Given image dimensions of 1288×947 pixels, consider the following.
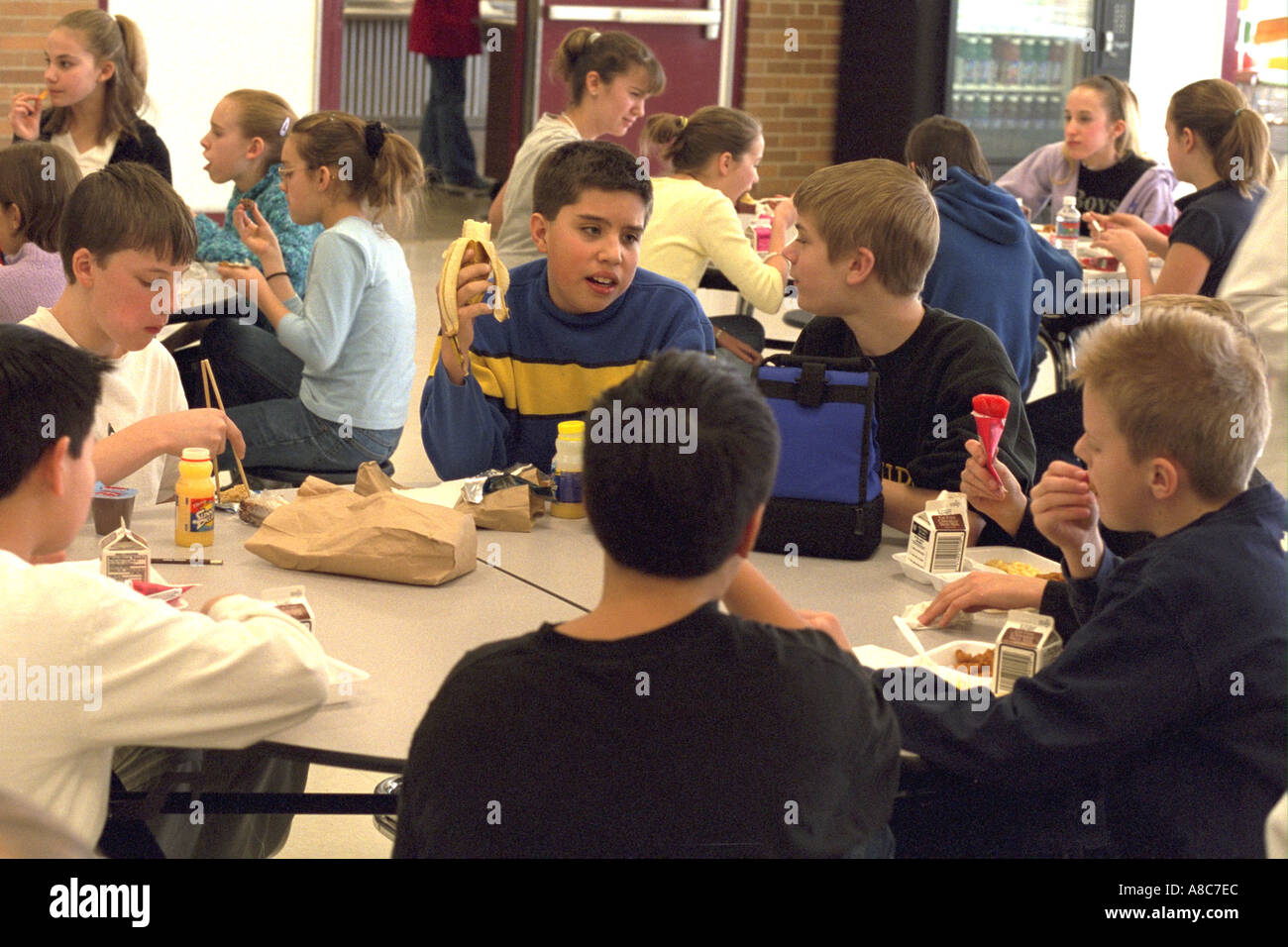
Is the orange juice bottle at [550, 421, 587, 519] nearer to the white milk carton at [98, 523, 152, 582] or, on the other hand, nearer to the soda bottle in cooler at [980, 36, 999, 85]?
the white milk carton at [98, 523, 152, 582]

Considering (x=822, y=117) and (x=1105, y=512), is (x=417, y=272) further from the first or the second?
(x=1105, y=512)

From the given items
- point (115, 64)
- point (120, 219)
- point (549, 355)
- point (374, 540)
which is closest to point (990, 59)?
point (115, 64)

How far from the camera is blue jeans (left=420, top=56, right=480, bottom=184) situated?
9531 mm

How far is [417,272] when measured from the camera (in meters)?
7.62

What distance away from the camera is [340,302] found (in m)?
3.39

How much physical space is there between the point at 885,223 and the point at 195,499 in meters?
1.30

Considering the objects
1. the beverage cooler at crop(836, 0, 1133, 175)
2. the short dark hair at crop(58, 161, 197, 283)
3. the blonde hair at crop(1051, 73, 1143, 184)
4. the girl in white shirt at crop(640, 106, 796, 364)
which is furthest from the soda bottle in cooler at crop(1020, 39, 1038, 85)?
the short dark hair at crop(58, 161, 197, 283)

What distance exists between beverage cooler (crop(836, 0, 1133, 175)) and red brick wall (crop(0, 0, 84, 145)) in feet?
14.6

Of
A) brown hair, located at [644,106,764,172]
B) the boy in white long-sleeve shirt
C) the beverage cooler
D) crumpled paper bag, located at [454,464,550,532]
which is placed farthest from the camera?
the beverage cooler

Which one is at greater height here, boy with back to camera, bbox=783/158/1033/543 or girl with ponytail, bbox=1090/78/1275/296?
girl with ponytail, bbox=1090/78/1275/296

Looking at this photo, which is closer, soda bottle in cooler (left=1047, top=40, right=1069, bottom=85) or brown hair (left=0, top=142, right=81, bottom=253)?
brown hair (left=0, top=142, right=81, bottom=253)

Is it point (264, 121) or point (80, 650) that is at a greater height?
point (264, 121)

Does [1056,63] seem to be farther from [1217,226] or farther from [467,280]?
[467,280]

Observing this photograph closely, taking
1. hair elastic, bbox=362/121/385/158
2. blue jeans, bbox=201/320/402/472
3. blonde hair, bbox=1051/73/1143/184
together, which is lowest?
blue jeans, bbox=201/320/402/472
